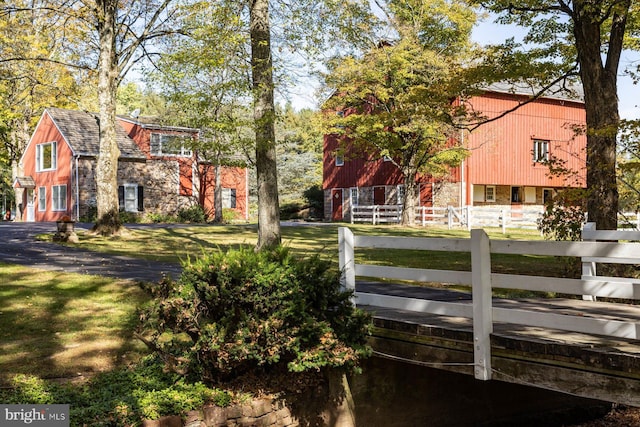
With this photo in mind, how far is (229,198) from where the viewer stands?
146ft

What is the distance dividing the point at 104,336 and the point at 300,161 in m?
48.5

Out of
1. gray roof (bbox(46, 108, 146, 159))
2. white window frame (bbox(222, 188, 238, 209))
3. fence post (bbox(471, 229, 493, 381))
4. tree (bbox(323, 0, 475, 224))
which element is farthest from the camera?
white window frame (bbox(222, 188, 238, 209))

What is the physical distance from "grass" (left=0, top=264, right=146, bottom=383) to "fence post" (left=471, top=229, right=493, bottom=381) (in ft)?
14.2

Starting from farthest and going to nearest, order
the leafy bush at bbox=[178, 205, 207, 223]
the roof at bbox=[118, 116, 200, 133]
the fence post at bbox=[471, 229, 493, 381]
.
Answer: the roof at bbox=[118, 116, 200, 133] < the leafy bush at bbox=[178, 205, 207, 223] < the fence post at bbox=[471, 229, 493, 381]

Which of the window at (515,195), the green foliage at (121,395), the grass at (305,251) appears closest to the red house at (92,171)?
the grass at (305,251)

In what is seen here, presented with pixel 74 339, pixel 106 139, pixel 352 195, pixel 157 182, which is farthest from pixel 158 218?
pixel 74 339

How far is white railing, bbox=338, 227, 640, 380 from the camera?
539 cm

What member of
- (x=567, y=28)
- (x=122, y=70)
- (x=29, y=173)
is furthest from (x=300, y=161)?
(x=567, y=28)

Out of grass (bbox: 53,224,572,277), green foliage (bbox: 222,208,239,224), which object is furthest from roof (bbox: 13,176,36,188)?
grass (bbox: 53,224,572,277)

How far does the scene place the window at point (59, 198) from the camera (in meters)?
38.0

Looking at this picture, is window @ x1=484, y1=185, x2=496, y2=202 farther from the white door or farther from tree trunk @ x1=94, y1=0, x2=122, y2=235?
the white door

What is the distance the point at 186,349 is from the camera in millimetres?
7348

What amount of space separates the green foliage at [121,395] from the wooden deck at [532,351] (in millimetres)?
1975

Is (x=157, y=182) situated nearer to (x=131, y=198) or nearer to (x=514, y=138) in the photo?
(x=131, y=198)
